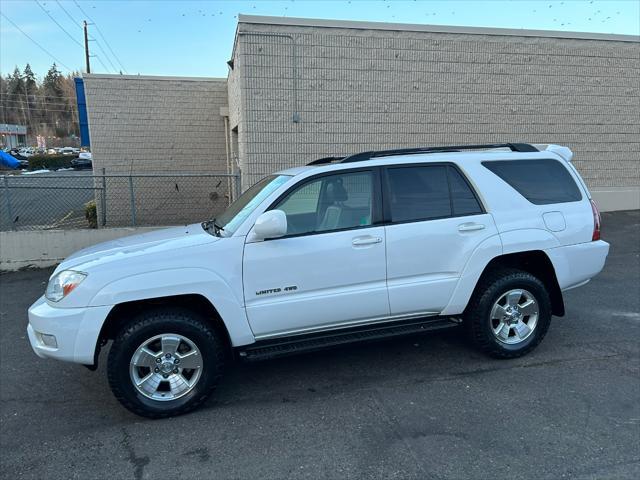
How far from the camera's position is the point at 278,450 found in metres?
3.16

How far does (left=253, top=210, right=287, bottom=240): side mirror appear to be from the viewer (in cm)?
Answer: 354

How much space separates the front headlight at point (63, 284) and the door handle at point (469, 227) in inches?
118

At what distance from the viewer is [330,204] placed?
160 inches

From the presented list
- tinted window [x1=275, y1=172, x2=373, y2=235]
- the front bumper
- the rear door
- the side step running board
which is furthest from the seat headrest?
the front bumper

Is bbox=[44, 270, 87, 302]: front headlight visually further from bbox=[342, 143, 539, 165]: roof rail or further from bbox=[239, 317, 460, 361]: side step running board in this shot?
bbox=[342, 143, 539, 165]: roof rail

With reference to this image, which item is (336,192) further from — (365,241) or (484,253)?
(484,253)

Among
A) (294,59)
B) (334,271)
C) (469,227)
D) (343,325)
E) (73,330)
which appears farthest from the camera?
(294,59)

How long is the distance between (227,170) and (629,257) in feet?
31.7

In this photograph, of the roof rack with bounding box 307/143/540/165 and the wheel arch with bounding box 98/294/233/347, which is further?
the roof rack with bounding box 307/143/540/165

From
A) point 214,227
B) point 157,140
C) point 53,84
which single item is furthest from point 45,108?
point 214,227

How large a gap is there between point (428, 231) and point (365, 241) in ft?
1.90

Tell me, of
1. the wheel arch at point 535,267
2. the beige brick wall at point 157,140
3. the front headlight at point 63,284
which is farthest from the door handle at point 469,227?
the beige brick wall at point 157,140

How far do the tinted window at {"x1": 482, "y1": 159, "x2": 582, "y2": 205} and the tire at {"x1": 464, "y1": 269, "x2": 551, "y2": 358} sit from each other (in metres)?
0.75

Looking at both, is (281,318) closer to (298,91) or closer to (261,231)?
(261,231)
